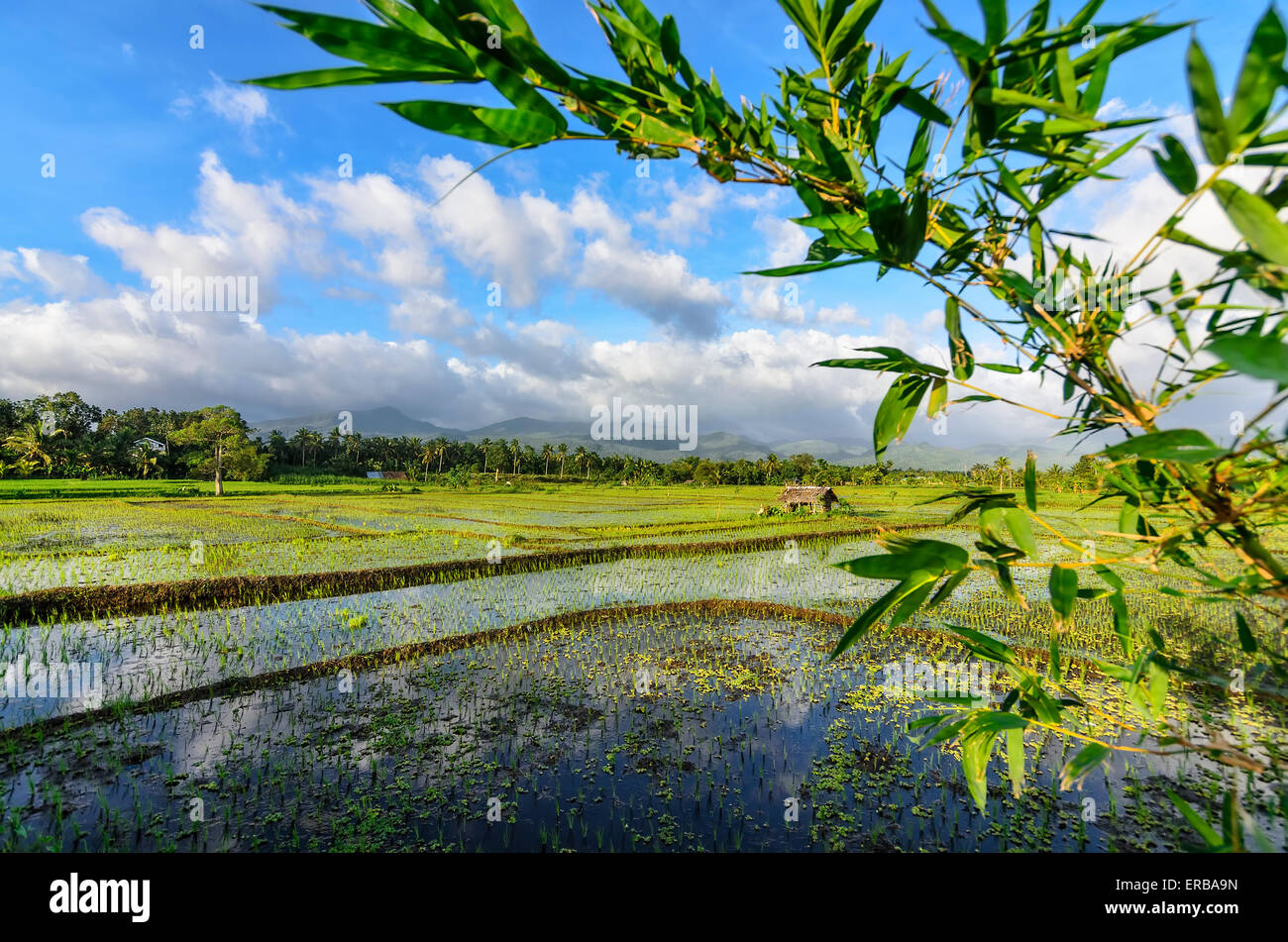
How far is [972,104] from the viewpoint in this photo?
62 cm

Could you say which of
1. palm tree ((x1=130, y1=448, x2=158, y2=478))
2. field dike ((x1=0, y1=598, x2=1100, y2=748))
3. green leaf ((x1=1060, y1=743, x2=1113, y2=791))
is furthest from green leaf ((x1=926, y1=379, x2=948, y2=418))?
palm tree ((x1=130, y1=448, x2=158, y2=478))

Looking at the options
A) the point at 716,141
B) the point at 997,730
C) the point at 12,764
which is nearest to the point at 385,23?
the point at 716,141

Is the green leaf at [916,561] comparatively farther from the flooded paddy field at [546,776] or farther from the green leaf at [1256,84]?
the flooded paddy field at [546,776]

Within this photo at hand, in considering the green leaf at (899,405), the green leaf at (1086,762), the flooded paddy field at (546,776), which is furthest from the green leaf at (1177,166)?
the flooded paddy field at (546,776)

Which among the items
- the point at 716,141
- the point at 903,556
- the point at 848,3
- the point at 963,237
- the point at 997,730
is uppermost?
the point at 848,3

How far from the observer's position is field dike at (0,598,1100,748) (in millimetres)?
4758

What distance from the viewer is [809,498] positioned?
25.0 metres

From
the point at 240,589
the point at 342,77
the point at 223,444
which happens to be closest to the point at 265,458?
the point at 223,444

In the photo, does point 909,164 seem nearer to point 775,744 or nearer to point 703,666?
point 775,744

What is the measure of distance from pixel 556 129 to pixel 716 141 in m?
0.20

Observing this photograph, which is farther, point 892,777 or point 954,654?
point 954,654

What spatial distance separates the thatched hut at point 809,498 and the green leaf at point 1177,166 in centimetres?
2537

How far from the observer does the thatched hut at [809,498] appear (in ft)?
81.9

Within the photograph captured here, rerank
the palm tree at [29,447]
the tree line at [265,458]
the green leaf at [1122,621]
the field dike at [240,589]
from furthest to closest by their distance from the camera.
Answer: the tree line at [265,458] < the palm tree at [29,447] < the field dike at [240,589] < the green leaf at [1122,621]
